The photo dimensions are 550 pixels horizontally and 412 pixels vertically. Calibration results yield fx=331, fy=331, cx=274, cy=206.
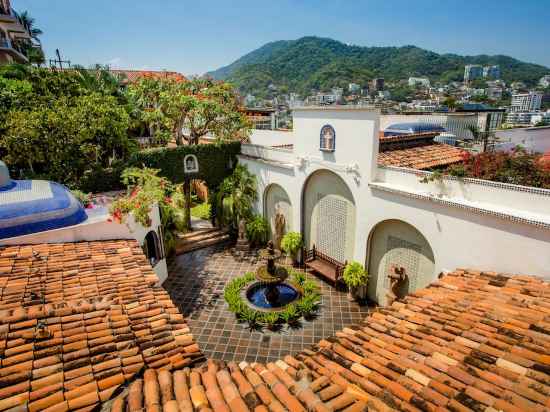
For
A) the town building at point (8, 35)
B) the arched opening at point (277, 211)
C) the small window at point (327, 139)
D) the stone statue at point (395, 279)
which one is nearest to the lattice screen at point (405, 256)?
the stone statue at point (395, 279)

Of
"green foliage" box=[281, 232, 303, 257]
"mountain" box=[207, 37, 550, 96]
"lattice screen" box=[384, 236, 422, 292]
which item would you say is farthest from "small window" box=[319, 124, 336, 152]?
"mountain" box=[207, 37, 550, 96]

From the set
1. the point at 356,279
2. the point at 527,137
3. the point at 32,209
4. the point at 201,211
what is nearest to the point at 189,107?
the point at 201,211

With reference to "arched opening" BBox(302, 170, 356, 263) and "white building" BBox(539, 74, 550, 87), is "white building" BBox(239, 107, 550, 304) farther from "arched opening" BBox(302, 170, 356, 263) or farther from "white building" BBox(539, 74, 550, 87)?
"white building" BBox(539, 74, 550, 87)

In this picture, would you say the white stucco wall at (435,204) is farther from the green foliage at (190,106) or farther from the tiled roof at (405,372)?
the green foliage at (190,106)

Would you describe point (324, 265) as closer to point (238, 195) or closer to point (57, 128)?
point (238, 195)

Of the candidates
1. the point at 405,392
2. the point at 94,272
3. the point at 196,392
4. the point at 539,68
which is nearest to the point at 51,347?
the point at 196,392

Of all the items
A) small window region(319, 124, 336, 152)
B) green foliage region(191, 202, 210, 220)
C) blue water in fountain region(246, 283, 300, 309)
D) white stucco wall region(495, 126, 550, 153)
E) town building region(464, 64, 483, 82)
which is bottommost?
blue water in fountain region(246, 283, 300, 309)
